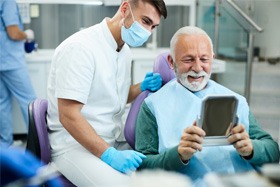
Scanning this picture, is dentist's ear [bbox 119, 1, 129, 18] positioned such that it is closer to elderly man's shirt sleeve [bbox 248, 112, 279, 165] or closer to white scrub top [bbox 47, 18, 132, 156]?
white scrub top [bbox 47, 18, 132, 156]

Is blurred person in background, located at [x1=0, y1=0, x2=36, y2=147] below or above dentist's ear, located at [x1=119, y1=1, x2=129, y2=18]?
below

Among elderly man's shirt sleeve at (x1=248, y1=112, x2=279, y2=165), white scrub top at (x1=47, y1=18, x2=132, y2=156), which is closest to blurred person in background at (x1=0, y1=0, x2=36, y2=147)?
white scrub top at (x1=47, y1=18, x2=132, y2=156)

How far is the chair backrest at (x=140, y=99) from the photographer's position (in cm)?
182

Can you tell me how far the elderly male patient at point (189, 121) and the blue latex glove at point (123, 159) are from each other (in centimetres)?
4

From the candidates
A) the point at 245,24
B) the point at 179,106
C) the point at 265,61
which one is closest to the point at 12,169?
the point at 179,106

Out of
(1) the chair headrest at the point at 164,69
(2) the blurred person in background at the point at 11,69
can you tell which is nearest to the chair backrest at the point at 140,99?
(1) the chair headrest at the point at 164,69

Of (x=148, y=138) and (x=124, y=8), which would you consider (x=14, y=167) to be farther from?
(x=124, y=8)

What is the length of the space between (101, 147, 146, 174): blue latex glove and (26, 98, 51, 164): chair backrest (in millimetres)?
301

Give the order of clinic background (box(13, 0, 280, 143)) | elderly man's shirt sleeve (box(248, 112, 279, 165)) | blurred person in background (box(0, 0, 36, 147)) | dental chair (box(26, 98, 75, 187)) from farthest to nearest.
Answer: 1. clinic background (box(13, 0, 280, 143))
2. blurred person in background (box(0, 0, 36, 147))
3. dental chair (box(26, 98, 75, 187))
4. elderly man's shirt sleeve (box(248, 112, 279, 165))

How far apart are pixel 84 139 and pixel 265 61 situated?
11.9 feet

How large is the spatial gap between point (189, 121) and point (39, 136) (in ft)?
2.16

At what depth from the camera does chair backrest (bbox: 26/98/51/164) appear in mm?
1702

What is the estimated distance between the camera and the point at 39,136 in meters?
1.71

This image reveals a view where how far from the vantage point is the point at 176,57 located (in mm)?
1630
